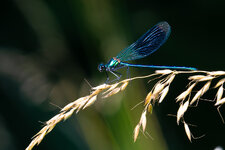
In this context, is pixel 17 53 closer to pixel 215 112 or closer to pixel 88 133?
pixel 88 133

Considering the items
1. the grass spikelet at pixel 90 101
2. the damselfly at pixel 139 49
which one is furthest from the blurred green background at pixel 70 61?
the grass spikelet at pixel 90 101

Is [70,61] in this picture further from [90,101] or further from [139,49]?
[90,101]

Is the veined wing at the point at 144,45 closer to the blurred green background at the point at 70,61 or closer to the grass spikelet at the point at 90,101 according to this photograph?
the blurred green background at the point at 70,61

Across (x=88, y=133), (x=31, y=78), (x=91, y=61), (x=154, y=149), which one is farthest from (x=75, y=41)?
(x=154, y=149)

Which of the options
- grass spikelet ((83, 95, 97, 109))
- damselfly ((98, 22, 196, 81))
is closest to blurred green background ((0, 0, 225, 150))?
damselfly ((98, 22, 196, 81))

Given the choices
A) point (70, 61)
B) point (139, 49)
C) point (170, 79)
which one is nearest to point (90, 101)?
point (170, 79)

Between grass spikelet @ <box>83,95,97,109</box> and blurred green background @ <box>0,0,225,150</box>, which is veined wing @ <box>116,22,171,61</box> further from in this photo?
grass spikelet @ <box>83,95,97,109</box>
